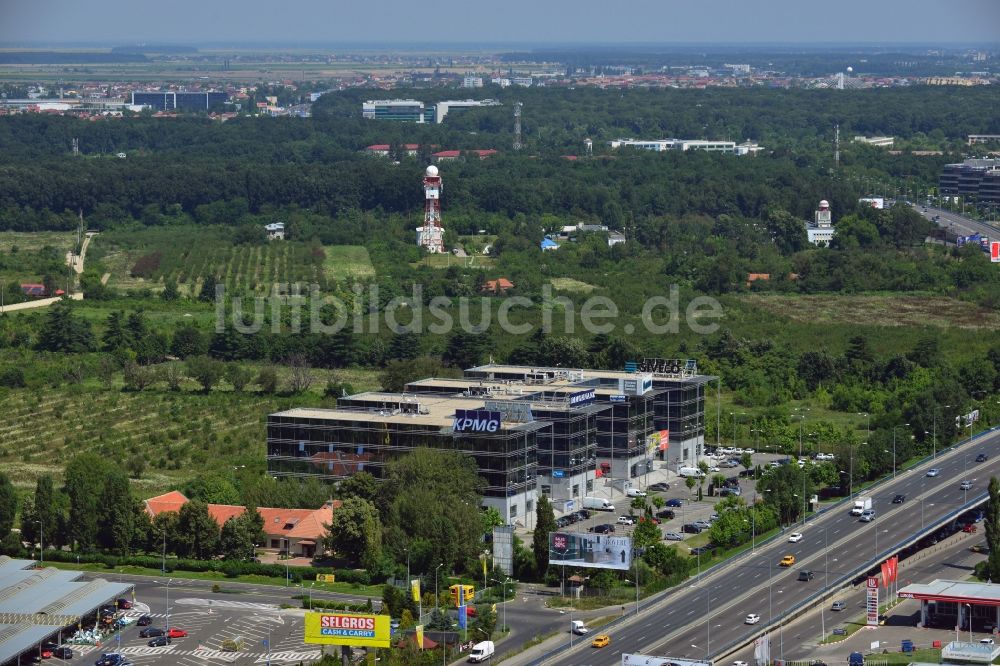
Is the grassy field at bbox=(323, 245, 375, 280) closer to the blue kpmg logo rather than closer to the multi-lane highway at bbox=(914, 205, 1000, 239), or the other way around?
the multi-lane highway at bbox=(914, 205, 1000, 239)

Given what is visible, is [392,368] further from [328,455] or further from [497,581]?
[497,581]

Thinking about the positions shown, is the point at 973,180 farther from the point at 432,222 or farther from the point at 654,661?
the point at 654,661

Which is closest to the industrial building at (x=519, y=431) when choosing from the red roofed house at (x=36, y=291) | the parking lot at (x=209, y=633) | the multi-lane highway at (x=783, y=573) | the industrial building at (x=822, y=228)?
the multi-lane highway at (x=783, y=573)

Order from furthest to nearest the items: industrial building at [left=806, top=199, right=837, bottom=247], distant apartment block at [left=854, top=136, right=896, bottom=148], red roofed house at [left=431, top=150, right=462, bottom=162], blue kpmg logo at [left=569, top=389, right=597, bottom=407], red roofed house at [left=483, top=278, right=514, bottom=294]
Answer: distant apartment block at [left=854, top=136, right=896, bottom=148] → red roofed house at [left=431, top=150, right=462, bottom=162] → industrial building at [left=806, top=199, right=837, bottom=247] → red roofed house at [left=483, top=278, right=514, bottom=294] → blue kpmg logo at [left=569, top=389, right=597, bottom=407]

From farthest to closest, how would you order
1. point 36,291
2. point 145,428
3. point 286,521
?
point 36,291 → point 145,428 → point 286,521

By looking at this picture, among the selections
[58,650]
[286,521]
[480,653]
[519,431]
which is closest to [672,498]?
[519,431]

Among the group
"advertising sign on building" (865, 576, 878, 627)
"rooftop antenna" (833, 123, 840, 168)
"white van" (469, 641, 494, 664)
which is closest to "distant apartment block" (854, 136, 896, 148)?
"rooftop antenna" (833, 123, 840, 168)
